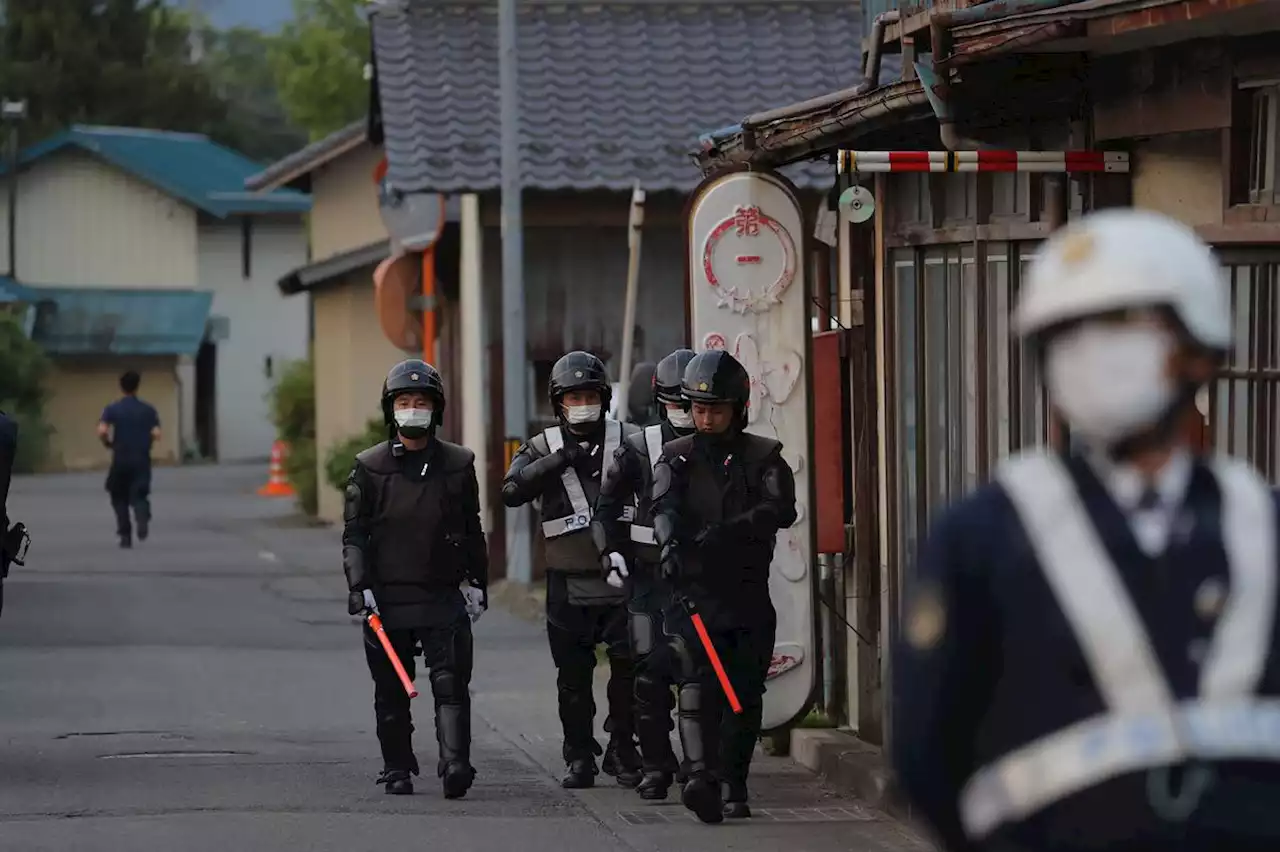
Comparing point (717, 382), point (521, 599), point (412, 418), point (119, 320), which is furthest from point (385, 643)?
point (119, 320)

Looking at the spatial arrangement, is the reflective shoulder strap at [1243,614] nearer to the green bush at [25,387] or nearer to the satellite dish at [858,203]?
the satellite dish at [858,203]

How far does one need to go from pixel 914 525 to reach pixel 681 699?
4.78 feet

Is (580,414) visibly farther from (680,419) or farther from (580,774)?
(580,774)

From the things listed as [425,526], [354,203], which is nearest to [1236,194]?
[425,526]

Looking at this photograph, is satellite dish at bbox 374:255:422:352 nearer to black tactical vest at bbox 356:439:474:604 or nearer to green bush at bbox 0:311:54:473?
black tactical vest at bbox 356:439:474:604

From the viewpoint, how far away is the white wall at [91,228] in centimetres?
5831

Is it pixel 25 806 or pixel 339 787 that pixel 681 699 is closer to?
pixel 339 787

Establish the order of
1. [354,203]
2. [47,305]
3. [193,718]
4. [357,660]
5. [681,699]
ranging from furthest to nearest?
[47,305] < [354,203] < [357,660] < [193,718] < [681,699]

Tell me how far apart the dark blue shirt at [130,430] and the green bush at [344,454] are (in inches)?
83.0

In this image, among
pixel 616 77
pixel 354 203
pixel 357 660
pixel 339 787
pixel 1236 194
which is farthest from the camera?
pixel 354 203

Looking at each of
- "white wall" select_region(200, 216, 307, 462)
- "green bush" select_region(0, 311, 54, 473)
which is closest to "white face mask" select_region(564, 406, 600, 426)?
"green bush" select_region(0, 311, 54, 473)

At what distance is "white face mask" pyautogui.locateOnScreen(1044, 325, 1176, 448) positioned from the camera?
9.76ft

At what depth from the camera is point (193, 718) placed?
12867 millimetres

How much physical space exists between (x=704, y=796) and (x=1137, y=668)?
6.65 m
